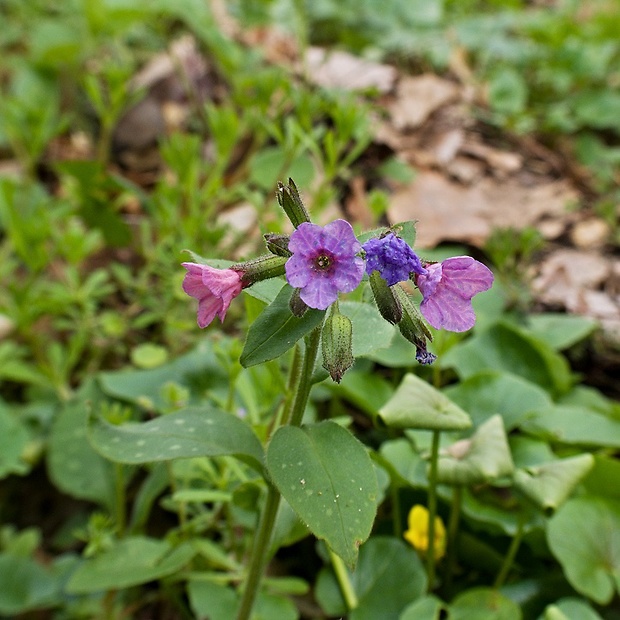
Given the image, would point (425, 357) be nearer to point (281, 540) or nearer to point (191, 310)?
point (281, 540)

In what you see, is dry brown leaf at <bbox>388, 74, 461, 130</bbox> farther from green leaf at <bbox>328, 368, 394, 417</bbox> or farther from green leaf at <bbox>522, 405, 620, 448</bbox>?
green leaf at <bbox>522, 405, 620, 448</bbox>

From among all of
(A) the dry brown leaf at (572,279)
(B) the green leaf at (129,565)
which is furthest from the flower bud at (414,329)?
(A) the dry brown leaf at (572,279)

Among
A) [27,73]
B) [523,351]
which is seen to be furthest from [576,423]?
[27,73]

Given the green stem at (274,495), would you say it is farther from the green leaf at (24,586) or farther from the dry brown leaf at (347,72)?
the dry brown leaf at (347,72)

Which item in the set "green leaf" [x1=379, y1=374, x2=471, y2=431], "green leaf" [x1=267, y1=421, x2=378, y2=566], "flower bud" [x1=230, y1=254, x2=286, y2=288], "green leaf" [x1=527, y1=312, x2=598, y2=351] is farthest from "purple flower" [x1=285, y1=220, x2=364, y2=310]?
"green leaf" [x1=527, y1=312, x2=598, y2=351]

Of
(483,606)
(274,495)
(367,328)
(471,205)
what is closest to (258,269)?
(367,328)

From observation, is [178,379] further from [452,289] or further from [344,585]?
[452,289]
